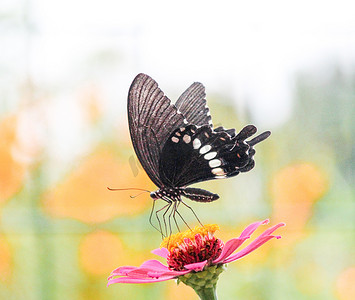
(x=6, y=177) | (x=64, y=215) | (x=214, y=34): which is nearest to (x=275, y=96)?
(x=214, y=34)

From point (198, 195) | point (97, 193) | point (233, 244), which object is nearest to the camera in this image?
point (233, 244)

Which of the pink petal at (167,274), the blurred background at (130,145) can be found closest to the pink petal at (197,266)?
the pink petal at (167,274)

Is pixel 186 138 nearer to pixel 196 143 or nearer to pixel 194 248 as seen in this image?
pixel 196 143

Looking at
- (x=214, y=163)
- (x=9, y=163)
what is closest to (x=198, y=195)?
(x=214, y=163)

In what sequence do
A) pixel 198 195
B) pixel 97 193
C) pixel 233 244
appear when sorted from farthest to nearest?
pixel 97 193
pixel 198 195
pixel 233 244

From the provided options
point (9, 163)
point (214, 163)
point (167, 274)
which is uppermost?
point (9, 163)

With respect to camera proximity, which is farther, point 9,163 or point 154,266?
point 9,163

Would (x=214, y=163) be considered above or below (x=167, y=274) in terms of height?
above

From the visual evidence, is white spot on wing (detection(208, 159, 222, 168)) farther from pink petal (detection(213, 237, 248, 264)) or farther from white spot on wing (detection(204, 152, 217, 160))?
pink petal (detection(213, 237, 248, 264))
